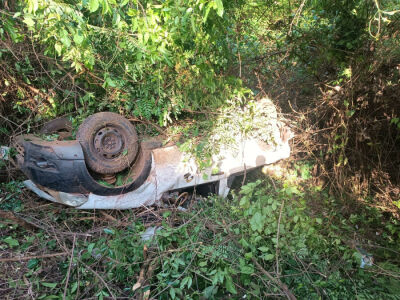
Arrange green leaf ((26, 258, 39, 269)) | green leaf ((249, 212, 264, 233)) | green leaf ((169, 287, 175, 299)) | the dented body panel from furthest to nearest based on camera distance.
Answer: the dented body panel < green leaf ((249, 212, 264, 233)) < green leaf ((26, 258, 39, 269)) < green leaf ((169, 287, 175, 299))

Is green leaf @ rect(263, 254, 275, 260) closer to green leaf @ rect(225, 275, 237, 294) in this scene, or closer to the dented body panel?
green leaf @ rect(225, 275, 237, 294)

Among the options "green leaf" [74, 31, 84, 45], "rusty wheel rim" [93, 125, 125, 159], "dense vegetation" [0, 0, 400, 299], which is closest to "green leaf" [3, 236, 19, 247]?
"dense vegetation" [0, 0, 400, 299]

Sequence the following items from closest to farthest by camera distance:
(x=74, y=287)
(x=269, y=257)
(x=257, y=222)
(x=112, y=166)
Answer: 1. (x=74, y=287)
2. (x=269, y=257)
3. (x=257, y=222)
4. (x=112, y=166)

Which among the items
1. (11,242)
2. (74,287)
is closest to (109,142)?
(11,242)

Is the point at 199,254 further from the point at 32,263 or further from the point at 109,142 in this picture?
the point at 109,142

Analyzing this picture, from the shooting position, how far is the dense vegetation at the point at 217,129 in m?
2.62

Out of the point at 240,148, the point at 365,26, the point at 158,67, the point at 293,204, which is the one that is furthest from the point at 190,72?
the point at 365,26

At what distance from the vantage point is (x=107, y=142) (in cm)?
345

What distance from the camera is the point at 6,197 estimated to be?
355cm

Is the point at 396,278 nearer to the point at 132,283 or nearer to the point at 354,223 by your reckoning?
the point at 354,223

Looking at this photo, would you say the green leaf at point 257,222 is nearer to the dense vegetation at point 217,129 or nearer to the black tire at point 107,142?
the dense vegetation at point 217,129

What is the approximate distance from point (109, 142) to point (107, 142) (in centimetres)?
2

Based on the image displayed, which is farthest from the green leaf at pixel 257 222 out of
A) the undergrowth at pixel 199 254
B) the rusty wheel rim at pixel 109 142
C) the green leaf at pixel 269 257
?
the rusty wheel rim at pixel 109 142

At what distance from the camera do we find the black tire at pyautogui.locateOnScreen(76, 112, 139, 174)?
330 cm
